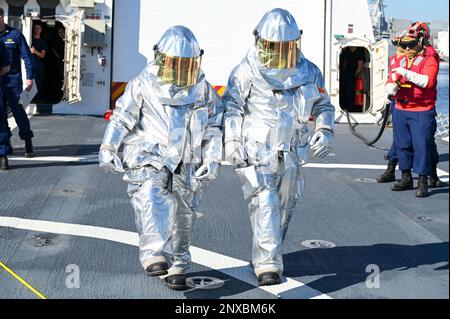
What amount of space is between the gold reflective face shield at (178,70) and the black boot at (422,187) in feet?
12.3

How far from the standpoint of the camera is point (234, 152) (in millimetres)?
4703

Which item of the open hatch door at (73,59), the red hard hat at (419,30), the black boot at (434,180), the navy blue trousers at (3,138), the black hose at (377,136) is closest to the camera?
the red hard hat at (419,30)

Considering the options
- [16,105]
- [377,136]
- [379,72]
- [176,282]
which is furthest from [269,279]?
[379,72]

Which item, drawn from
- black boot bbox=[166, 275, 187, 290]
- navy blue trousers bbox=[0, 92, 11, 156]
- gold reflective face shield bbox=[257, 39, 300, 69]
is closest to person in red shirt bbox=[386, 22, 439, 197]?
gold reflective face shield bbox=[257, 39, 300, 69]

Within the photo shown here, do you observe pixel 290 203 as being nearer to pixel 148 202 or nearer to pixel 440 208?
pixel 148 202

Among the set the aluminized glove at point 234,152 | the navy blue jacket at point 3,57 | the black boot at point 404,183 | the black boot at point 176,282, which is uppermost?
Result: the navy blue jacket at point 3,57

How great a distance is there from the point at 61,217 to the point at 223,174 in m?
2.60

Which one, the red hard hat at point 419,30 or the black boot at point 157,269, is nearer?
the black boot at point 157,269

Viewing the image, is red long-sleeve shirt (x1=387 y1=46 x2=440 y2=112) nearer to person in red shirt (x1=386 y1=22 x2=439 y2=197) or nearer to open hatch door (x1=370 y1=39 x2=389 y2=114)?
person in red shirt (x1=386 y1=22 x2=439 y2=197)

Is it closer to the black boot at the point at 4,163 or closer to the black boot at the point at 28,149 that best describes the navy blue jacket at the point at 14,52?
the black boot at the point at 28,149

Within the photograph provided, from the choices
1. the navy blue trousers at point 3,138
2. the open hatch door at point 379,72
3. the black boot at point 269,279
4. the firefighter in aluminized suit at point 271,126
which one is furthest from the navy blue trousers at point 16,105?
the open hatch door at point 379,72

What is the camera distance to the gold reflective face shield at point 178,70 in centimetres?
458

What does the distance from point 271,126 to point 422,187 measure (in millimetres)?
3321
